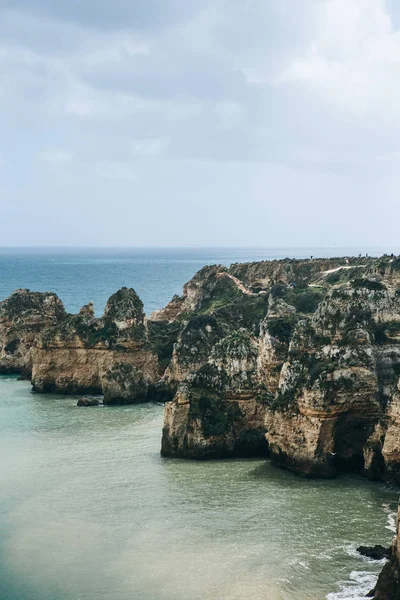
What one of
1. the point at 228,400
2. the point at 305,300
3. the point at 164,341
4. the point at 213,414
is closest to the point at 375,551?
the point at 213,414

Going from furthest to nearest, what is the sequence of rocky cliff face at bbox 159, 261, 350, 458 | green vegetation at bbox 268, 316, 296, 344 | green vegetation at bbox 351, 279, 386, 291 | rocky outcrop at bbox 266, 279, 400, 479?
green vegetation at bbox 268, 316, 296, 344 → green vegetation at bbox 351, 279, 386, 291 → rocky cliff face at bbox 159, 261, 350, 458 → rocky outcrop at bbox 266, 279, 400, 479

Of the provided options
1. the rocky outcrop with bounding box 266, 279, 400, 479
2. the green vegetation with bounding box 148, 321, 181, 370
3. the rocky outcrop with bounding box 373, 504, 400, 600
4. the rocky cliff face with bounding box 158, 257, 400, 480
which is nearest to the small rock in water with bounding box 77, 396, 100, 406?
the green vegetation with bounding box 148, 321, 181, 370

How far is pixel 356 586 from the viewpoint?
68.3ft

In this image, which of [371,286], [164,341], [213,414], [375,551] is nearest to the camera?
[375,551]

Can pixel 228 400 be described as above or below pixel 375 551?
above

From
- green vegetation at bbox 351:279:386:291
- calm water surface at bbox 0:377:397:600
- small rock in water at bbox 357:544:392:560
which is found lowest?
calm water surface at bbox 0:377:397:600

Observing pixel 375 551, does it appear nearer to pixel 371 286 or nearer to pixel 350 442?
pixel 350 442

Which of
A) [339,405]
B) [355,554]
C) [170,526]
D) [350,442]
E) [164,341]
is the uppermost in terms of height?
[339,405]

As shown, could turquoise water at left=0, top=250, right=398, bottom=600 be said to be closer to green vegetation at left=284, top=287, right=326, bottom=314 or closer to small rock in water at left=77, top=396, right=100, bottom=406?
small rock in water at left=77, top=396, right=100, bottom=406

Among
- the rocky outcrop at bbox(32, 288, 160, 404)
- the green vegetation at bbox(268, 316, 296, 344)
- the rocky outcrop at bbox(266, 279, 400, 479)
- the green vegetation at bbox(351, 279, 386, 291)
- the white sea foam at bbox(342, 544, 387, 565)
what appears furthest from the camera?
the rocky outcrop at bbox(32, 288, 160, 404)

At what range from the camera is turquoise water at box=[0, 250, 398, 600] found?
21453 millimetres

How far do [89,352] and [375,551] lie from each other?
35.1 m

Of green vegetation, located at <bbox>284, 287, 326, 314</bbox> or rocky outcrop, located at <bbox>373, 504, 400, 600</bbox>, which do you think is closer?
rocky outcrop, located at <bbox>373, 504, 400, 600</bbox>

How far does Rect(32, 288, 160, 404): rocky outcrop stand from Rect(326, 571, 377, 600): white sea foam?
33143 mm
